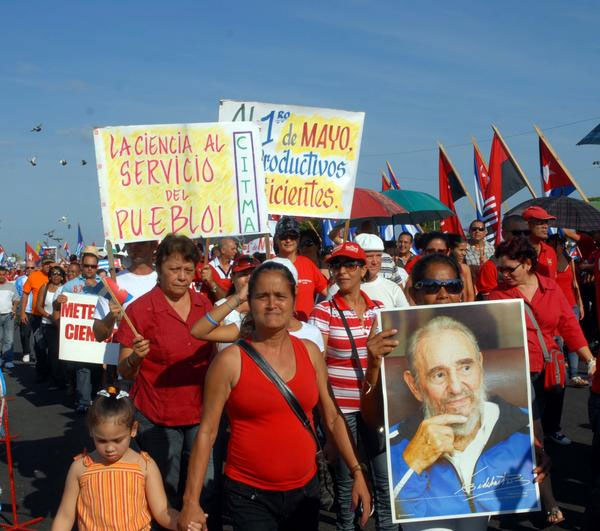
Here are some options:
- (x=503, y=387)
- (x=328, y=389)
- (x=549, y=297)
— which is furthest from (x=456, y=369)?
(x=549, y=297)

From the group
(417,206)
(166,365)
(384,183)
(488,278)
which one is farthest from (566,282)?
(384,183)

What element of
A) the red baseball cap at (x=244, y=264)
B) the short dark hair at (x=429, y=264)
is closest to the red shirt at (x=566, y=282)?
the red baseball cap at (x=244, y=264)

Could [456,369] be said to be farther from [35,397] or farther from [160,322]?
[35,397]

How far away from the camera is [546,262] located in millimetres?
7508

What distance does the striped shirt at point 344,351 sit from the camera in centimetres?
463

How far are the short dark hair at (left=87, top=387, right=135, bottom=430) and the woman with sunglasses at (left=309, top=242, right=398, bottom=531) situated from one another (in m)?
1.38

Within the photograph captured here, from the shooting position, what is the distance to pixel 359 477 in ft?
11.0

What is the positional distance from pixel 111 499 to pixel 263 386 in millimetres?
924

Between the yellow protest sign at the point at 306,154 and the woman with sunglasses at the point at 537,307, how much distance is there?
6.51 ft

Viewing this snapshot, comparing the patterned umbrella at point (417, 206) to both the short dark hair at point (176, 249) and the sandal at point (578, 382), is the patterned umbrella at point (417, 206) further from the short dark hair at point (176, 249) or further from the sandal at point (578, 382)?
the short dark hair at point (176, 249)

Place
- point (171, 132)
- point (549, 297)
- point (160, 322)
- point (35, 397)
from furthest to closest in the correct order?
point (35, 397) < point (171, 132) < point (549, 297) < point (160, 322)

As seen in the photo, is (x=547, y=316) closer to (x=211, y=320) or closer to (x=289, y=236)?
(x=289, y=236)

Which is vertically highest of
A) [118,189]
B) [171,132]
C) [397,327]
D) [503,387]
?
[171,132]

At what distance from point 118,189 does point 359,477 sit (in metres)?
3.03
